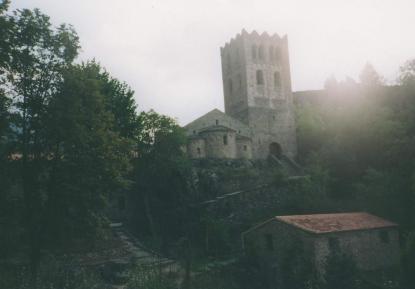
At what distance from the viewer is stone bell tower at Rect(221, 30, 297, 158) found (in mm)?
53094

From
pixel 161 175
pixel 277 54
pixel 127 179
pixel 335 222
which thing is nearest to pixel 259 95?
pixel 277 54

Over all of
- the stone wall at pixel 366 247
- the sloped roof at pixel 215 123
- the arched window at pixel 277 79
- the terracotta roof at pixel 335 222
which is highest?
the arched window at pixel 277 79

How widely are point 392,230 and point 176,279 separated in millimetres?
16699

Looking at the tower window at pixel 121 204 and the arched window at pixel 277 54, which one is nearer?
the tower window at pixel 121 204

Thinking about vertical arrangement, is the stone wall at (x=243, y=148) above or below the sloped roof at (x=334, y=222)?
above

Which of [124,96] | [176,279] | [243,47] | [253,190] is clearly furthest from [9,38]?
[243,47]

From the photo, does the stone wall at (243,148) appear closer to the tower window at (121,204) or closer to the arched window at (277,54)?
the tower window at (121,204)

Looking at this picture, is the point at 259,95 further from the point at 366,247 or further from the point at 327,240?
the point at 327,240

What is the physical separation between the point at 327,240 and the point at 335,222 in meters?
2.66

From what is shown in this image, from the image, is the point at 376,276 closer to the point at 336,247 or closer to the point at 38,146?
the point at 336,247

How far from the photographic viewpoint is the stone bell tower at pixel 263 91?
53.1 meters

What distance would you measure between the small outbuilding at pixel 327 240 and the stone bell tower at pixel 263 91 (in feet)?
79.5

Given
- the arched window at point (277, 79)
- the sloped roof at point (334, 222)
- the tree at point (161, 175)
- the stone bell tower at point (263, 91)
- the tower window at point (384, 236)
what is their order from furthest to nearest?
the arched window at point (277, 79), the stone bell tower at point (263, 91), the tree at point (161, 175), the tower window at point (384, 236), the sloped roof at point (334, 222)

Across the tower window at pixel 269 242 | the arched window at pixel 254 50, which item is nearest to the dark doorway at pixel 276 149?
the arched window at pixel 254 50
